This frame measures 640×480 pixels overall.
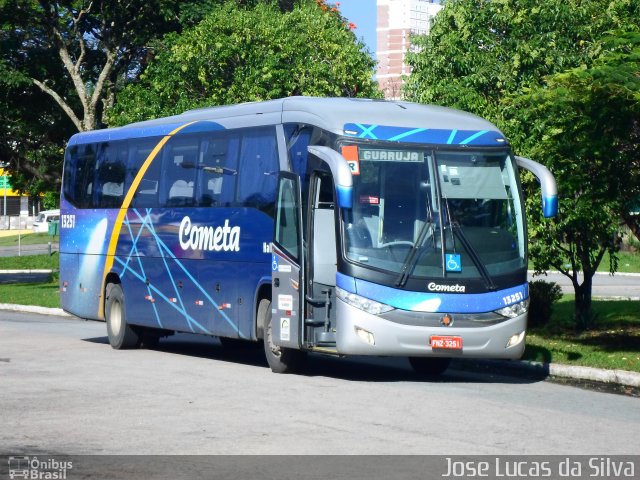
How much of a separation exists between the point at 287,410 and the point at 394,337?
2723 millimetres

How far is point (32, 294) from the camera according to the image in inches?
1350

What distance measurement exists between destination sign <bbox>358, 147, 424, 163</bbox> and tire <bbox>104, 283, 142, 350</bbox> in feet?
22.4

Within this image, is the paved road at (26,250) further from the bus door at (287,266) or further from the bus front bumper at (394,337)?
the bus front bumper at (394,337)

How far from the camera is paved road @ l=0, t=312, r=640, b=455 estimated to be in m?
10.5

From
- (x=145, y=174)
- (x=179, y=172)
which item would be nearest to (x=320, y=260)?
(x=179, y=172)

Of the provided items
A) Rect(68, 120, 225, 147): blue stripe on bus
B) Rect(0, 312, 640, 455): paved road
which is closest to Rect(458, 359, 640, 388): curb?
Rect(0, 312, 640, 455): paved road

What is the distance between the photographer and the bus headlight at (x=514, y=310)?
1532 cm

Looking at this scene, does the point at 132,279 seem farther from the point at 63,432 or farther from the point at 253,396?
the point at 63,432

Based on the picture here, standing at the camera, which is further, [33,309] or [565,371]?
[33,309]

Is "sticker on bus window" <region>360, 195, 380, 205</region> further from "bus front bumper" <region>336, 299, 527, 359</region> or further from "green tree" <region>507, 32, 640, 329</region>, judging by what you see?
"green tree" <region>507, 32, 640, 329</region>

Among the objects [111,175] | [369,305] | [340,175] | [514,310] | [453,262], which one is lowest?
[514,310]

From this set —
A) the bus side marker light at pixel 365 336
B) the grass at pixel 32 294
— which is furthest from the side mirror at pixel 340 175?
the grass at pixel 32 294

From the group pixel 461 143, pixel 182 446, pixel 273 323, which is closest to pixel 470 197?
pixel 461 143

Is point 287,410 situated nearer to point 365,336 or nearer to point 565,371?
point 365,336
